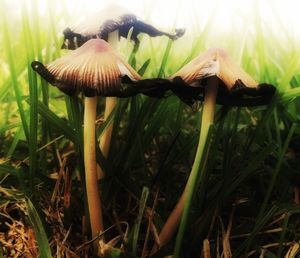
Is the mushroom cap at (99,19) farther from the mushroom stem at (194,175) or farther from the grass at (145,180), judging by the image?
the mushroom stem at (194,175)

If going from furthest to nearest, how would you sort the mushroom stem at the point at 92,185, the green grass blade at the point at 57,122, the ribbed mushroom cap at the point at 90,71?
the green grass blade at the point at 57,122 < the mushroom stem at the point at 92,185 < the ribbed mushroom cap at the point at 90,71

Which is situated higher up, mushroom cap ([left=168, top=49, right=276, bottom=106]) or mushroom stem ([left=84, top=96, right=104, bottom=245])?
mushroom cap ([left=168, top=49, right=276, bottom=106])

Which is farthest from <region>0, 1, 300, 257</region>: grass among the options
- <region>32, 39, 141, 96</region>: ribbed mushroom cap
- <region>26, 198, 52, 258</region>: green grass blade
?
<region>32, 39, 141, 96</region>: ribbed mushroom cap

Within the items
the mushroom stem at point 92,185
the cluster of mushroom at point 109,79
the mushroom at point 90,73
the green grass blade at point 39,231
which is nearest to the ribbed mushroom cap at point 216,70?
the cluster of mushroom at point 109,79

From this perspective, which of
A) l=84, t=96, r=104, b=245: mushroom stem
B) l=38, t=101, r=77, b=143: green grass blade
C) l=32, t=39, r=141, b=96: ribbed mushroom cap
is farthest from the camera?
l=38, t=101, r=77, b=143: green grass blade

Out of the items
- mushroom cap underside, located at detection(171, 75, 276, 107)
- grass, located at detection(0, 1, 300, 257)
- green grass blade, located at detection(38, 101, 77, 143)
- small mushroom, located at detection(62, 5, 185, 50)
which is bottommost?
grass, located at detection(0, 1, 300, 257)

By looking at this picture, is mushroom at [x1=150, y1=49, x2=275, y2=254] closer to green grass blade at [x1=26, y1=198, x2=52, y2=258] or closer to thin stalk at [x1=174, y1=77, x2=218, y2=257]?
thin stalk at [x1=174, y1=77, x2=218, y2=257]

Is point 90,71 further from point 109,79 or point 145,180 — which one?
point 145,180

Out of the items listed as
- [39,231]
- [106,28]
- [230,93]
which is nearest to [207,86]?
[230,93]
